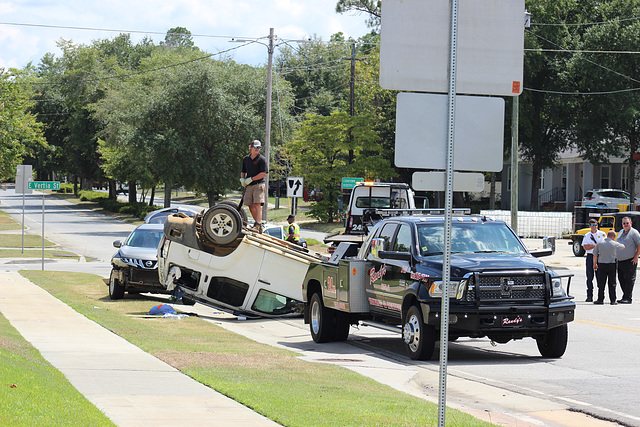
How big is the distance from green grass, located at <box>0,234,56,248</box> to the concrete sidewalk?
24.7m

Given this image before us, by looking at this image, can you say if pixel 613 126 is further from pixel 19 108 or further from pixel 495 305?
pixel 495 305

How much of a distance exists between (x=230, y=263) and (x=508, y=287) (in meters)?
6.69

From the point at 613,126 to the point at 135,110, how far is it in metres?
29.8

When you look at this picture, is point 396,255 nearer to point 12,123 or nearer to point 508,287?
point 508,287

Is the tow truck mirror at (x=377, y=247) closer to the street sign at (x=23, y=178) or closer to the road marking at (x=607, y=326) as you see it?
the road marking at (x=607, y=326)

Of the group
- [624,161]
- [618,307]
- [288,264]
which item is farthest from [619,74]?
[288,264]

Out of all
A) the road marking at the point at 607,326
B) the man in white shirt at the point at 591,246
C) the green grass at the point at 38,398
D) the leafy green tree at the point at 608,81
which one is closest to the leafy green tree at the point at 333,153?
the leafy green tree at the point at 608,81

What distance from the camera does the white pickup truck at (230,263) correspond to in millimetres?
15961

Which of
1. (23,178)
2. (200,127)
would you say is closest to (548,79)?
(200,127)

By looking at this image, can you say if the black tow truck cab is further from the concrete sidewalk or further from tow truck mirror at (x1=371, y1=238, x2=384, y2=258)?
the concrete sidewalk

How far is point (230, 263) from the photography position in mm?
16234

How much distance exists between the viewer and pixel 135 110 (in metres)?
47.9

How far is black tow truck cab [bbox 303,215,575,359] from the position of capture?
1102 cm

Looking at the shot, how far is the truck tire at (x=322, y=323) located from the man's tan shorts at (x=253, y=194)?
3.99 m
